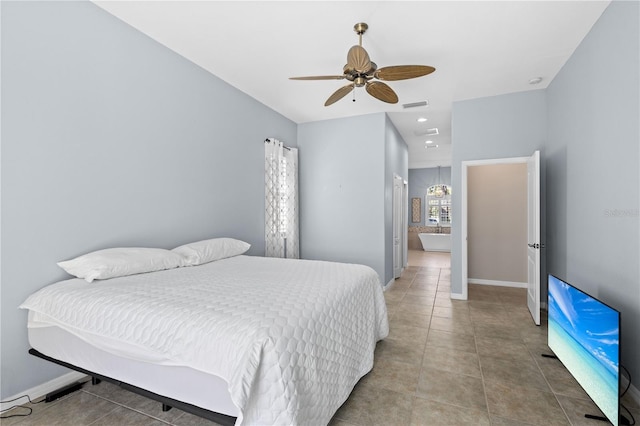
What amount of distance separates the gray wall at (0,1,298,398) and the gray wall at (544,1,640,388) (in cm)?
368

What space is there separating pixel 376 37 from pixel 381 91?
470 mm

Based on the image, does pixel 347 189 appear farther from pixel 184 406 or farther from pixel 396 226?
pixel 184 406

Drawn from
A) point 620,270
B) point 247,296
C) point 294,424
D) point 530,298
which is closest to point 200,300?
point 247,296

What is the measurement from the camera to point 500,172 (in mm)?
5219

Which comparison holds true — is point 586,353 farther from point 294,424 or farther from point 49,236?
point 49,236

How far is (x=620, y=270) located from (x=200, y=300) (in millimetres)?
2908

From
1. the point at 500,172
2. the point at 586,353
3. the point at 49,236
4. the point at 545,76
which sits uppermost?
the point at 545,76

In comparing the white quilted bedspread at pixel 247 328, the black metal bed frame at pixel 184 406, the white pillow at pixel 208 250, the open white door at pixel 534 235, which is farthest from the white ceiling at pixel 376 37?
the black metal bed frame at pixel 184 406

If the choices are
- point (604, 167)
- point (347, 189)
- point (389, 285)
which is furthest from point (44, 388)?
point (604, 167)

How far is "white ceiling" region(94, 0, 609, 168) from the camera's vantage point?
2367mm

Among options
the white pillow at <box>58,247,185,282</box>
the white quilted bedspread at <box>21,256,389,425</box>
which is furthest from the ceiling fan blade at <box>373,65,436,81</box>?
the white pillow at <box>58,247,185,282</box>

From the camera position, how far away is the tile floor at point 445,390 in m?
1.82

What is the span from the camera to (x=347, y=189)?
4.98m

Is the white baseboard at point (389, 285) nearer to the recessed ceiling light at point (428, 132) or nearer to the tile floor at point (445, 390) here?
the tile floor at point (445, 390)
